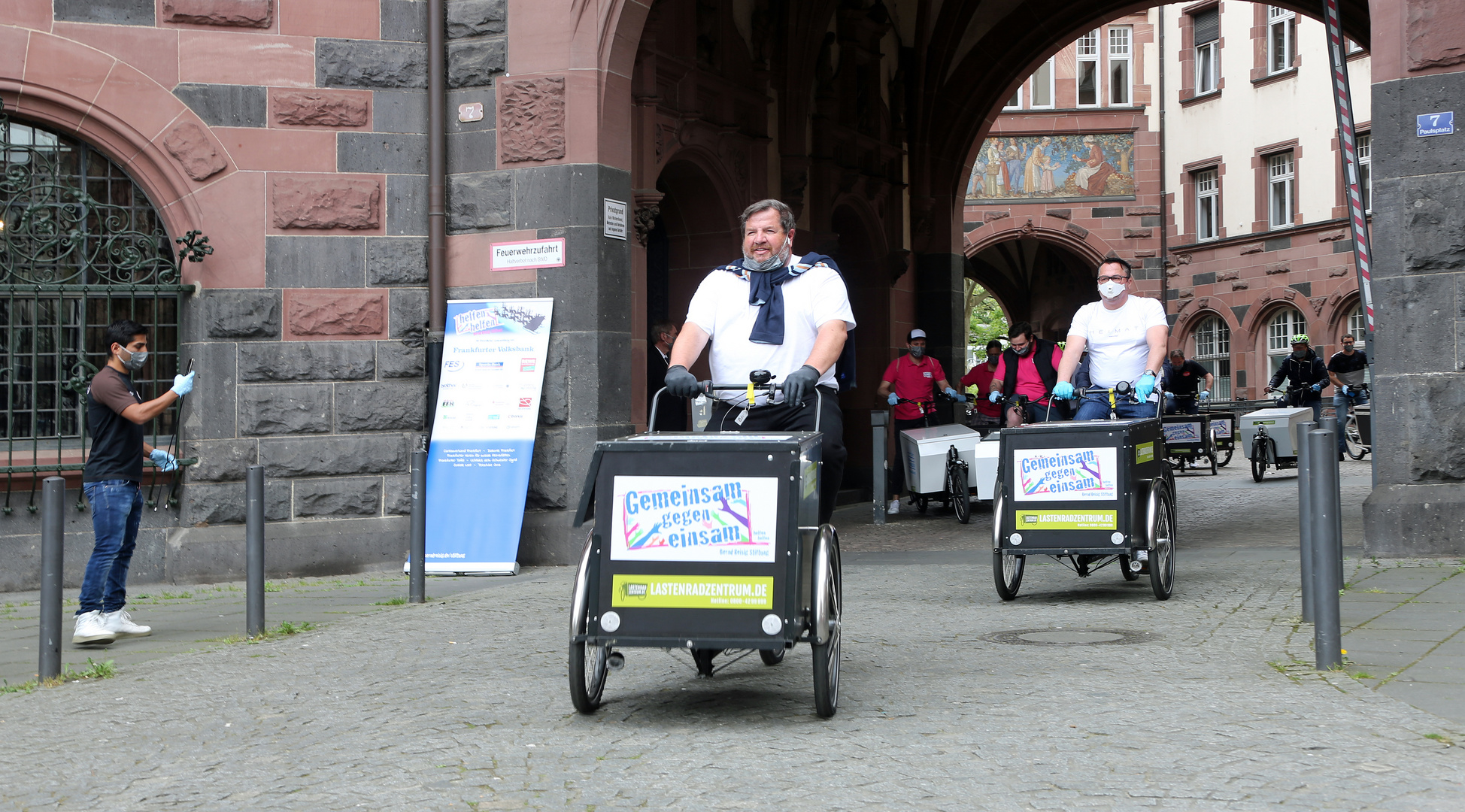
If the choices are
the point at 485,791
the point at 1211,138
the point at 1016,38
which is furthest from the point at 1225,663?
the point at 1211,138

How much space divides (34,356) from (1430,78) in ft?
31.3

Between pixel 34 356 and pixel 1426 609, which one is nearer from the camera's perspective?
pixel 1426 609

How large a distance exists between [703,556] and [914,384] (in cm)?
1086

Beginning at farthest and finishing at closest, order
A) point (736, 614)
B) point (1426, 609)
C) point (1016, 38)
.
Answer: point (1016, 38) → point (1426, 609) → point (736, 614)

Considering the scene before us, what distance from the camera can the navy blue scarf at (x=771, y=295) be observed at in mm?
5762

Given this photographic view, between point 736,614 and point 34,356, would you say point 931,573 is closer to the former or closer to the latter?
point 736,614

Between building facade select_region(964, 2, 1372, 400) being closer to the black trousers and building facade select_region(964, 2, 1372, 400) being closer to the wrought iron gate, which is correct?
the wrought iron gate

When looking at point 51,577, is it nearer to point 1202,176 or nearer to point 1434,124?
point 1434,124

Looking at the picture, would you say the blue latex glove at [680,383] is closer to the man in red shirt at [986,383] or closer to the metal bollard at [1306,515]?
the metal bollard at [1306,515]

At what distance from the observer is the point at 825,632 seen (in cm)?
482

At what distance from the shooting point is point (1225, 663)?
577 centimetres

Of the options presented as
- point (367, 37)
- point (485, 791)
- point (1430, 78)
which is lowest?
point (485, 791)

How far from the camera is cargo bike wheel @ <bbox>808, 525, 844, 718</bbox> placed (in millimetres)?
4836

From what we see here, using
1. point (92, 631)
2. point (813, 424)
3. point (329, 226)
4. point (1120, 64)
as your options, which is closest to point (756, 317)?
point (813, 424)
